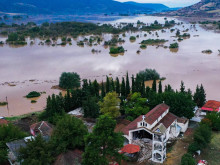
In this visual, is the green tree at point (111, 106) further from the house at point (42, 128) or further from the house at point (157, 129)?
the house at point (42, 128)

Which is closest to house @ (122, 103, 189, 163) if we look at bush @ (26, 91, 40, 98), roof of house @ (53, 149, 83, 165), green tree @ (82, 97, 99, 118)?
roof of house @ (53, 149, 83, 165)

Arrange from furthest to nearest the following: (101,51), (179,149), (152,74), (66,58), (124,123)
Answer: (101,51)
(66,58)
(152,74)
(124,123)
(179,149)

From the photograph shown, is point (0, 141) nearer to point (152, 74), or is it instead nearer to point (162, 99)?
point (162, 99)

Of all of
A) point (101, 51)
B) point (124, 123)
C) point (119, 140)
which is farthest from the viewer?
point (101, 51)

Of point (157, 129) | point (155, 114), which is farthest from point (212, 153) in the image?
point (155, 114)

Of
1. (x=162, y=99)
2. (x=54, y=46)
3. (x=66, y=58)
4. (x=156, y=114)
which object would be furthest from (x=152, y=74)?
(x=54, y=46)

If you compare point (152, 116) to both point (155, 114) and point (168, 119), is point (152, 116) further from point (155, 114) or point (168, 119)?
point (168, 119)
